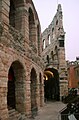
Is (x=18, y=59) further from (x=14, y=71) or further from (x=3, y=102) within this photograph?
(x=3, y=102)

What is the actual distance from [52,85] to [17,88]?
60.1 feet

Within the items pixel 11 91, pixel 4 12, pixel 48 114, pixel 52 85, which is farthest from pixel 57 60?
pixel 4 12

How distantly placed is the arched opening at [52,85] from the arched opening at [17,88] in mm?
14688

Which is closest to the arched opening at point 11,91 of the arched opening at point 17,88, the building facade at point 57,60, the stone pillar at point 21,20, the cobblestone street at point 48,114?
the arched opening at point 17,88

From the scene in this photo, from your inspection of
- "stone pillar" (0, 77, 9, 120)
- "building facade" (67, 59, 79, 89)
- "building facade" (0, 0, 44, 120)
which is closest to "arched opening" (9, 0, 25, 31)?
"building facade" (0, 0, 44, 120)

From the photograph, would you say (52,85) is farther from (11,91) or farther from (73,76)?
(11,91)

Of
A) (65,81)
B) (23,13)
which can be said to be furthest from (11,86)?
(65,81)

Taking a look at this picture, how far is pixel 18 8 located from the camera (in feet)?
39.3

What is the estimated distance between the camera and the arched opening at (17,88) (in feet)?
36.1

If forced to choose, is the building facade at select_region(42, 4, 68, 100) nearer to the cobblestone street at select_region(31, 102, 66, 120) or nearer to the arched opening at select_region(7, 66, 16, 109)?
the cobblestone street at select_region(31, 102, 66, 120)

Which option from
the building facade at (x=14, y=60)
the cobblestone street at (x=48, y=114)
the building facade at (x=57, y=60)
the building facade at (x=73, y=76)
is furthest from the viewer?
the building facade at (x=73, y=76)

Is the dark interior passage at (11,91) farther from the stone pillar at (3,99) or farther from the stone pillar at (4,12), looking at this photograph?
the stone pillar at (4,12)

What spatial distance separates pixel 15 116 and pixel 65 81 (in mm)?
15208

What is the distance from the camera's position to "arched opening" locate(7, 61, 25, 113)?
11.0 metres
